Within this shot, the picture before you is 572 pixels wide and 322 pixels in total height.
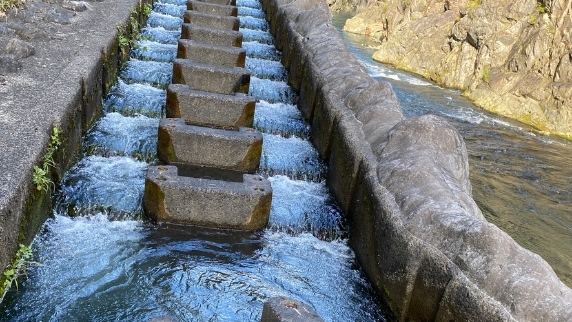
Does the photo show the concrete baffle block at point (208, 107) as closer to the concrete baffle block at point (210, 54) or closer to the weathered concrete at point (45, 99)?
the weathered concrete at point (45, 99)

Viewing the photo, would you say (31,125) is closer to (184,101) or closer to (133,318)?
(133,318)

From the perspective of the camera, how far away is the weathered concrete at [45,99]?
477 cm

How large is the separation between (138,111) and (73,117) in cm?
195

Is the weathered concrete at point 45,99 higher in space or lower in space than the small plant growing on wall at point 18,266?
higher

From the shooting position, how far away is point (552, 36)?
689 inches

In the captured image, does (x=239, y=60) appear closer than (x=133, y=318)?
No

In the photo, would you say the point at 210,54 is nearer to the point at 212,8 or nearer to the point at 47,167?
the point at 212,8

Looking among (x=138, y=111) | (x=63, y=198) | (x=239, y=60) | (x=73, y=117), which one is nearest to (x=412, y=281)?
(x=63, y=198)

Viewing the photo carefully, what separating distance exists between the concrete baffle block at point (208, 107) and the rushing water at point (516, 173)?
3.94m

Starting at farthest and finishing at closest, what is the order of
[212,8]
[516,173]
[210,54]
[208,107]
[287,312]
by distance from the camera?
[212,8] → [516,173] → [210,54] → [208,107] → [287,312]

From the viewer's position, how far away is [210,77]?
8.95 metres

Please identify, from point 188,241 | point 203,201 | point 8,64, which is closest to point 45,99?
point 8,64

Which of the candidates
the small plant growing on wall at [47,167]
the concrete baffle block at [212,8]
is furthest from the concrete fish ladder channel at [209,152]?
the concrete baffle block at [212,8]

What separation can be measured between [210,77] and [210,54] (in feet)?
3.83
